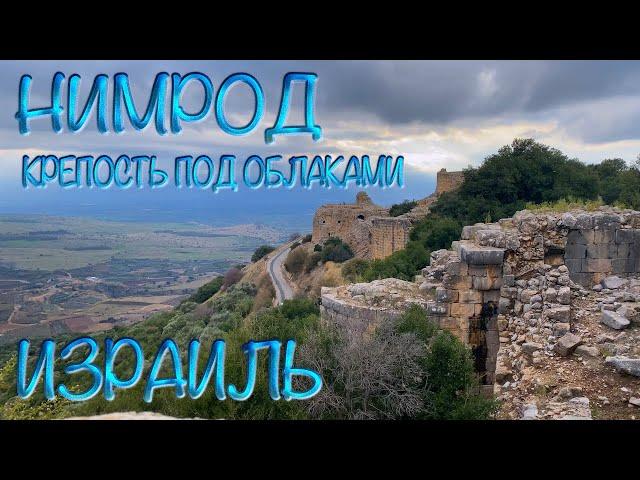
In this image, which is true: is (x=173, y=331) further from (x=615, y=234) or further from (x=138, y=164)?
(x=615, y=234)

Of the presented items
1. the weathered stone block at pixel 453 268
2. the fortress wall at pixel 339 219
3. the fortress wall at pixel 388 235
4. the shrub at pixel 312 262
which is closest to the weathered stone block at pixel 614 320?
the weathered stone block at pixel 453 268

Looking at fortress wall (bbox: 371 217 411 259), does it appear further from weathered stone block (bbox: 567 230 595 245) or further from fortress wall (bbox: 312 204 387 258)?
weathered stone block (bbox: 567 230 595 245)

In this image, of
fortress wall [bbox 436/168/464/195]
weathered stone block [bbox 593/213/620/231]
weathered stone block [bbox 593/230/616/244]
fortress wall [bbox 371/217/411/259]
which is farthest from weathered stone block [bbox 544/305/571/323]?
fortress wall [bbox 436/168/464/195]

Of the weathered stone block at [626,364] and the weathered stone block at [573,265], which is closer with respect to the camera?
the weathered stone block at [626,364]

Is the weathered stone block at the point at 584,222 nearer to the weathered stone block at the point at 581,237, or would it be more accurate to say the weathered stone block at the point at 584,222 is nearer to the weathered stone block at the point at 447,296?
the weathered stone block at the point at 581,237

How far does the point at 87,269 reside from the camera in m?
15.8

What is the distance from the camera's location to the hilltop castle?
73.3 ft

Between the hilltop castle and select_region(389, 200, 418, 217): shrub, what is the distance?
0.37m

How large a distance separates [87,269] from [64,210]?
9.87 ft

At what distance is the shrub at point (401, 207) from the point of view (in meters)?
30.4

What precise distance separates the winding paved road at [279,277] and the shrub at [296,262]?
52cm

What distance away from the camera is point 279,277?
30344mm

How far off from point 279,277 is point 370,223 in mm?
6350

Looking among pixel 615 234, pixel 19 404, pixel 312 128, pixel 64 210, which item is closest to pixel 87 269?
pixel 64 210
